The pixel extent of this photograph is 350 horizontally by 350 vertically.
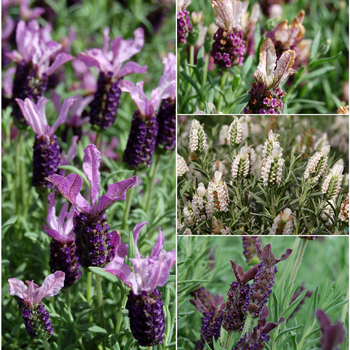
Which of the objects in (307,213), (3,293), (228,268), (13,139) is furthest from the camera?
(13,139)

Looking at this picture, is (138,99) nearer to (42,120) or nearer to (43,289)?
(42,120)

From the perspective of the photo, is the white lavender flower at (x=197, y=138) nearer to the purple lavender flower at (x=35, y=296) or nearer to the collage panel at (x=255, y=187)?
the collage panel at (x=255, y=187)

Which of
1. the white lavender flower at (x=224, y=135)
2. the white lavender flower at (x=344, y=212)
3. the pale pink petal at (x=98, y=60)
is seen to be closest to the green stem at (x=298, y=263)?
the white lavender flower at (x=344, y=212)

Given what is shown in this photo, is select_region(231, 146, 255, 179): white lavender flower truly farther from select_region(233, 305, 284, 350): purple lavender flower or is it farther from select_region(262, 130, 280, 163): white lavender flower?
select_region(233, 305, 284, 350): purple lavender flower

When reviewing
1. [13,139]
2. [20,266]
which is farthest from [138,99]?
Answer: [13,139]

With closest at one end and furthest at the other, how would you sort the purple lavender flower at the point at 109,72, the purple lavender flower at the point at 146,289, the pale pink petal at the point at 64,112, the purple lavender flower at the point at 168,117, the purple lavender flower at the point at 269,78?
1. the purple lavender flower at the point at 146,289
2. the purple lavender flower at the point at 269,78
3. the pale pink petal at the point at 64,112
4. the purple lavender flower at the point at 168,117
5. the purple lavender flower at the point at 109,72

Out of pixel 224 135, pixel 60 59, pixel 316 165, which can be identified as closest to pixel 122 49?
pixel 60 59
